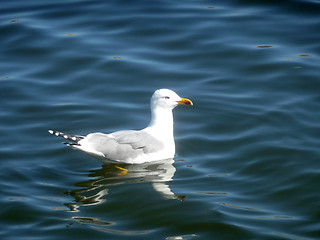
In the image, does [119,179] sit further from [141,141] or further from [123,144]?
[141,141]

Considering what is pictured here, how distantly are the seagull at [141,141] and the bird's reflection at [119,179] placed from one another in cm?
12

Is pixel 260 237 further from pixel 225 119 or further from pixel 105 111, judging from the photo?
pixel 105 111

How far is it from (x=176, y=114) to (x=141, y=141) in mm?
1964

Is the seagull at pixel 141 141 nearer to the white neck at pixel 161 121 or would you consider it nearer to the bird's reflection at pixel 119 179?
the white neck at pixel 161 121

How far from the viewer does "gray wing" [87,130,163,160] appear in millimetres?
8078

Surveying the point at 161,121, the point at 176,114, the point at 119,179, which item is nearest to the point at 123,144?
the point at 119,179

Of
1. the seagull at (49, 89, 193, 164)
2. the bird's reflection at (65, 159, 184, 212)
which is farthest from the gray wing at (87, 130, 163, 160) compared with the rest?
the bird's reflection at (65, 159, 184, 212)

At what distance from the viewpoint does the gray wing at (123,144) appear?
808 cm

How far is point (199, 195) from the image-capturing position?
290 inches

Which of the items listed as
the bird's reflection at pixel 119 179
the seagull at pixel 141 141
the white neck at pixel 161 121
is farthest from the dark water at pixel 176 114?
the white neck at pixel 161 121

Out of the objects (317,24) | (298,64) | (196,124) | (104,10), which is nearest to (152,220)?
(196,124)

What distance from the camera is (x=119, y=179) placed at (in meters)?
7.95

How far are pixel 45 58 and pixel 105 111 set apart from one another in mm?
2941

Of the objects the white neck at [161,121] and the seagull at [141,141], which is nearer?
the seagull at [141,141]
